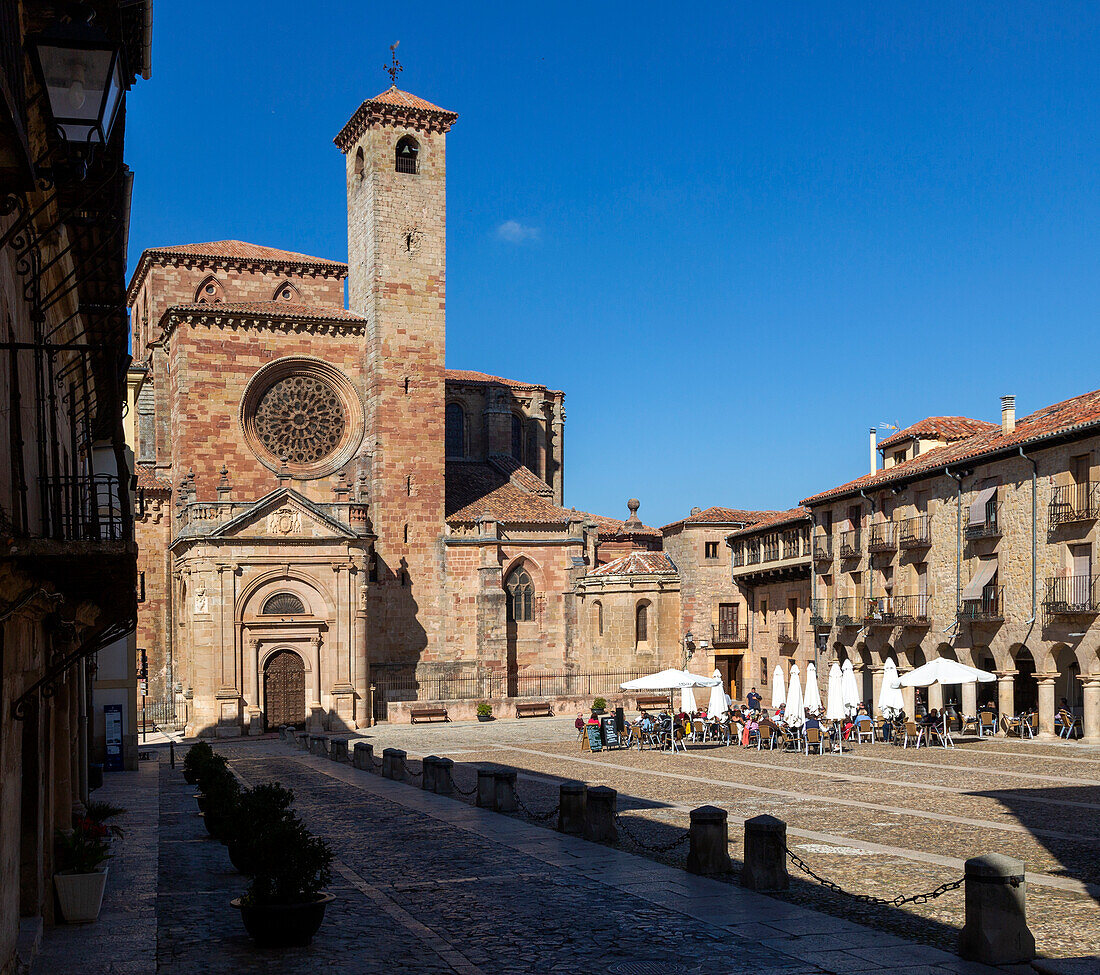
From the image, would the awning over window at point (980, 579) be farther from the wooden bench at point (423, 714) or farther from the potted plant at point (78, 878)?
the potted plant at point (78, 878)

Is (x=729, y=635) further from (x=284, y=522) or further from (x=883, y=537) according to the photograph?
(x=284, y=522)

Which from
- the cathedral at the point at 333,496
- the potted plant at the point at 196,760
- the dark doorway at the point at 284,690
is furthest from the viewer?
the dark doorway at the point at 284,690

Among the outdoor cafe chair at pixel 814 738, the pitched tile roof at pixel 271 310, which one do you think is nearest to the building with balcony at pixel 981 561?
the outdoor cafe chair at pixel 814 738

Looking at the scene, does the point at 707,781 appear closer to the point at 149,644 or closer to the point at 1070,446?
the point at 1070,446

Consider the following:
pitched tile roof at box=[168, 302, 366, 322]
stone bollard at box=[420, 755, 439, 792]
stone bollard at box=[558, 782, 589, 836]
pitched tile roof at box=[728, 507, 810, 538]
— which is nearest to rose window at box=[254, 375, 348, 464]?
pitched tile roof at box=[168, 302, 366, 322]

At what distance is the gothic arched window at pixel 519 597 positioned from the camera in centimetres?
5112

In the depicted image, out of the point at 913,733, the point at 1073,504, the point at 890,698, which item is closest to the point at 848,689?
the point at 890,698

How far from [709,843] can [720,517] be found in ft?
138

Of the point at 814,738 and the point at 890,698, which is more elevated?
the point at 890,698

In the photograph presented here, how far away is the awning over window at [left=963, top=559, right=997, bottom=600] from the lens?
34844 millimetres

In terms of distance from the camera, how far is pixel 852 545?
143ft

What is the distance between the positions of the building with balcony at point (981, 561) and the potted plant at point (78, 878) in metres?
26.1

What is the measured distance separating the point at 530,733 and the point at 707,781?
15.9 meters

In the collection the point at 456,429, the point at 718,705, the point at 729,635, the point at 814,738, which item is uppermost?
the point at 456,429
